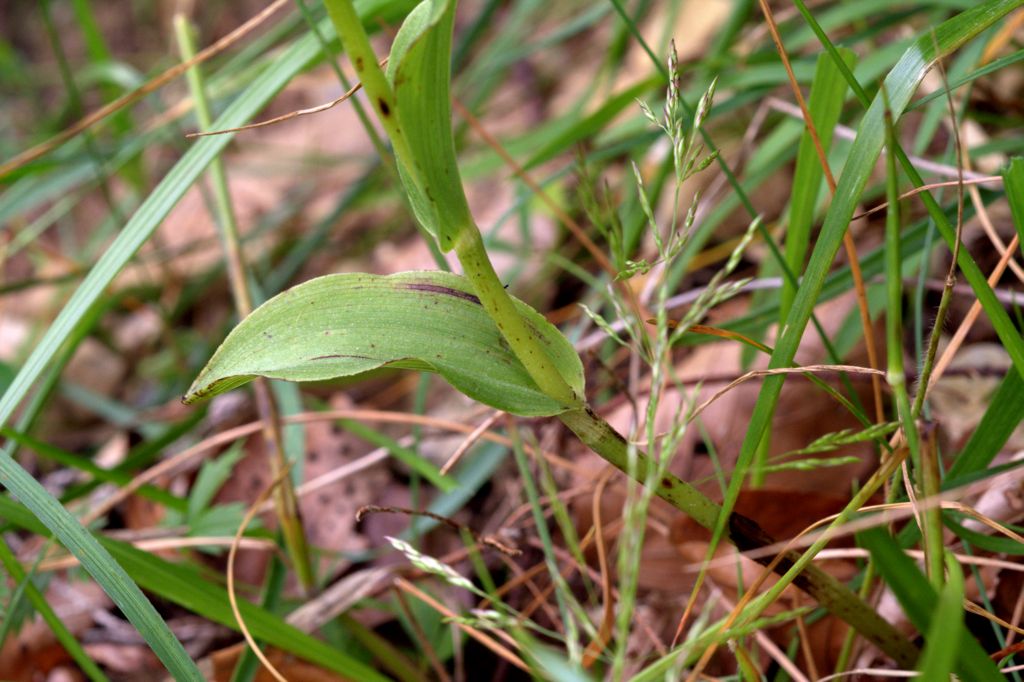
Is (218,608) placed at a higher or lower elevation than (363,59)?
lower

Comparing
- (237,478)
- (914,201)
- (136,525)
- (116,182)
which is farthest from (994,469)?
(116,182)

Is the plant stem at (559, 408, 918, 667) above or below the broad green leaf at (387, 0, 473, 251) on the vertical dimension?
below

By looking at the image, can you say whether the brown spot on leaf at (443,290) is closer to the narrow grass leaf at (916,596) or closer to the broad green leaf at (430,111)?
the broad green leaf at (430,111)

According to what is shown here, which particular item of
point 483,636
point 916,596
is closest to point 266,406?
point 483,636

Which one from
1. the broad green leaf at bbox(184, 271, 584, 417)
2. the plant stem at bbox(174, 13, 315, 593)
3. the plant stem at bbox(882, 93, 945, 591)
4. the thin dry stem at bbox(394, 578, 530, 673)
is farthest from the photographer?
the plant stem at bbox(174, 13, 315, 593)

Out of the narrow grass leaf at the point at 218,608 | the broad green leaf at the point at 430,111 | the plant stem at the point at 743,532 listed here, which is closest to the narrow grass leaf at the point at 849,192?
the plant stem at the point at 743,532

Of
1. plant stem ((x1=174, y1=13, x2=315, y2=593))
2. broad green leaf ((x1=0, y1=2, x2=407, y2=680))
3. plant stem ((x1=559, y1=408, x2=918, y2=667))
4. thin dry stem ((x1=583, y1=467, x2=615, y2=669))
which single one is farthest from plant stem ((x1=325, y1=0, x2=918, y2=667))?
plant stem ((x1=174, y1=13, x2=315, y2=593))

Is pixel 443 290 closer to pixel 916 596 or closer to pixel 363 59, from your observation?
pixel 363 59

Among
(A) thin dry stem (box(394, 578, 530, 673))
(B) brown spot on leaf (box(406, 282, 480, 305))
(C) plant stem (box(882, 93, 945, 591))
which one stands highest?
(B) brown spot on leaf (box(406, 282, 480, 305))

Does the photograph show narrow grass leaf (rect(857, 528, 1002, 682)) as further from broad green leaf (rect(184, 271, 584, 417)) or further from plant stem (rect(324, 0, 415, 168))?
plant stem (rect(324, 0, 415, 168))
